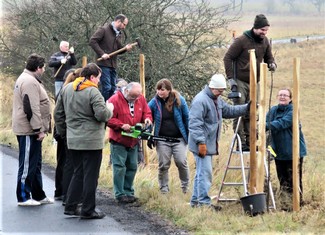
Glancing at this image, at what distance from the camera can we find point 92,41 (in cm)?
1395

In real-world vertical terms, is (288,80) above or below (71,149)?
above

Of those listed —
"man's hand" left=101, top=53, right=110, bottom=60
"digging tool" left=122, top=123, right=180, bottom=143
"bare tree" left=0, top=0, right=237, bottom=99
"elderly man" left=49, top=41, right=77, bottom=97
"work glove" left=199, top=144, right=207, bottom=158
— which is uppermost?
"bare tree" left=0, top=0, right=237, bottom=99

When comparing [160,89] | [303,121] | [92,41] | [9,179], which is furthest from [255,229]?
[303,121]

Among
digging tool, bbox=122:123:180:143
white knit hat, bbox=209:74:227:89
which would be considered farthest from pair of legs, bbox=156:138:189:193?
white knit hat, bbox=209:74:227:89

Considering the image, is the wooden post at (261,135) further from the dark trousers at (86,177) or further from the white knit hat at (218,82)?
the dark trousers at (86,177)

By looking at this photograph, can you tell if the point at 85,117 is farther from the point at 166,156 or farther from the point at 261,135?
the point at 261,135

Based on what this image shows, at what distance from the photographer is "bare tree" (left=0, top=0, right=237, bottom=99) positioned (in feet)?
64.7

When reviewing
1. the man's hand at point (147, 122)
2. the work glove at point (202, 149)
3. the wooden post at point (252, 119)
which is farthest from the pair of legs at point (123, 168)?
the wooden post at point (252, 119)

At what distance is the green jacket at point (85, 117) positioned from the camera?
9.32m

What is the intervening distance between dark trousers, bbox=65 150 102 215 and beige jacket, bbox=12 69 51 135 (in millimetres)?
898

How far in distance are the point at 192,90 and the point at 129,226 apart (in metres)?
12.2

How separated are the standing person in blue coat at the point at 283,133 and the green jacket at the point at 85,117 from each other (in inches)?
109

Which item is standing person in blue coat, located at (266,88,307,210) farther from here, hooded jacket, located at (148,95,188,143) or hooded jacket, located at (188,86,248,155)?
hooded jacket, located at (148,95,188,143)

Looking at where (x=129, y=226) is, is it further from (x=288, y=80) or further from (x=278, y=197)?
(x=288, y=80)
